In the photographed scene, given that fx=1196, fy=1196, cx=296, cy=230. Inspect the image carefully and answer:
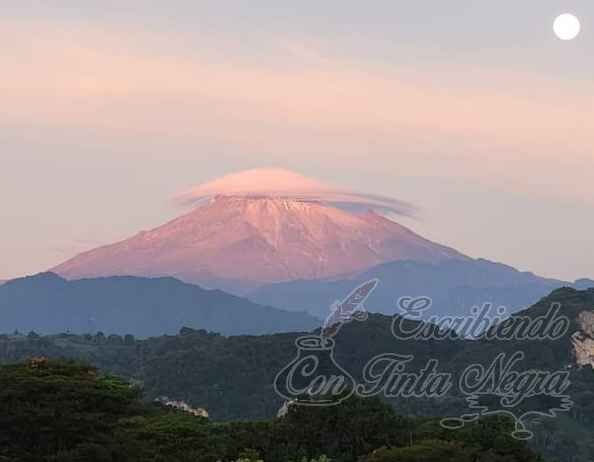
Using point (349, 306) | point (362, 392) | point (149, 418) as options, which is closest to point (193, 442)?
point (149, 418)

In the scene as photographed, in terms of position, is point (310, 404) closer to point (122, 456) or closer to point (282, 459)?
point (282, 459)

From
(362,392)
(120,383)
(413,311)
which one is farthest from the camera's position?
(362,392)

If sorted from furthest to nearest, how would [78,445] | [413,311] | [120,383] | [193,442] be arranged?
1. [413,311]
2. [120,383]
3. [193,442]
4. [78,445]

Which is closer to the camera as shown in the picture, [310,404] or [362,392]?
[310,404]

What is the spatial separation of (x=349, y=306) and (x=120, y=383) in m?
14.8

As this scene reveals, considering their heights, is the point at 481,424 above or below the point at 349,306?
below

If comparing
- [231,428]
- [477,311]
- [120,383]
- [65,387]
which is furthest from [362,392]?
[65,387]

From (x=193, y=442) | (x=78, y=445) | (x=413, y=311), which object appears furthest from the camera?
(x=413, y=311)

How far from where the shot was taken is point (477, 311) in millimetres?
83438

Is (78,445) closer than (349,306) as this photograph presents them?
Yes

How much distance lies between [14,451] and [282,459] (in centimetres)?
1428

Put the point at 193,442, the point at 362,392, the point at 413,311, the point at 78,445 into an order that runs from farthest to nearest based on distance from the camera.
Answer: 1. the point at 362,392
2. the point at 413,311
3. the point at 193,442
4. the point at 78,445

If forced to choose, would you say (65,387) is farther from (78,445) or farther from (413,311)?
(413,311)

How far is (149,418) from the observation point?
6612cm
